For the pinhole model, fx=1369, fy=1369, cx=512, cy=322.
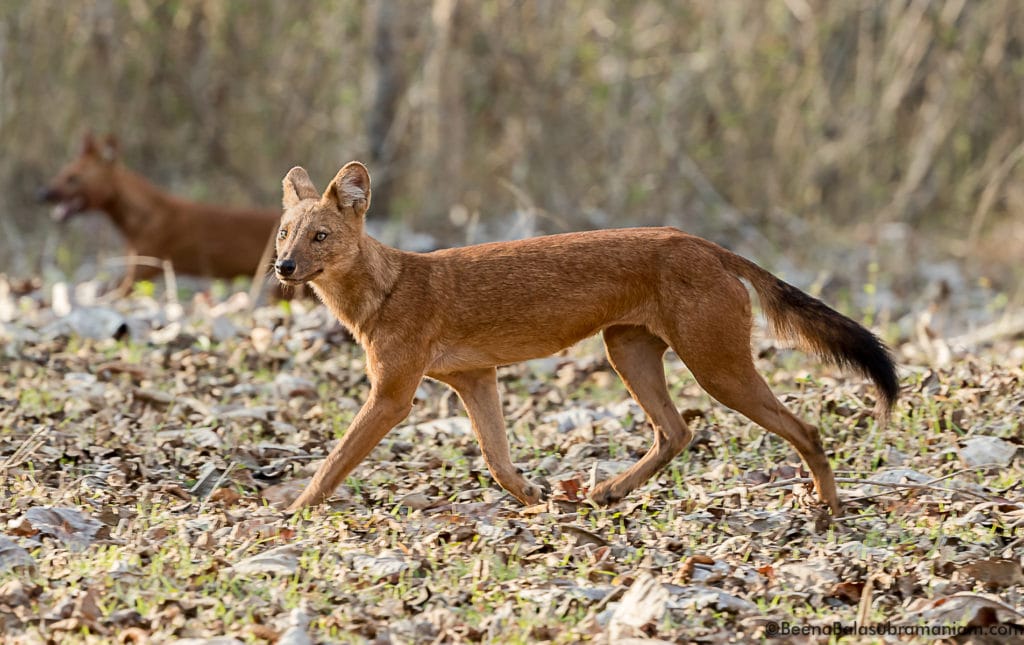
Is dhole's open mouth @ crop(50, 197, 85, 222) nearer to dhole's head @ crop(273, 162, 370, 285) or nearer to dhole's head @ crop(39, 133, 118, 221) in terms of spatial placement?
dhole's head @ crop(39, 133, 118, 221)

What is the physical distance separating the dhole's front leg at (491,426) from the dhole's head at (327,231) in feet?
2.18

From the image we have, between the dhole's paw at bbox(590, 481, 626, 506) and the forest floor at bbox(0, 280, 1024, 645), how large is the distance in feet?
0.20

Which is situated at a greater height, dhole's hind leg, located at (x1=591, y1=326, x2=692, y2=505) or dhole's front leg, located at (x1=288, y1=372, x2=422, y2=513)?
dhole's hind leg, located at (x1=591, y1=326, x2=692, y2=505)

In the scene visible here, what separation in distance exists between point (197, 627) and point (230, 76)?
1000cm

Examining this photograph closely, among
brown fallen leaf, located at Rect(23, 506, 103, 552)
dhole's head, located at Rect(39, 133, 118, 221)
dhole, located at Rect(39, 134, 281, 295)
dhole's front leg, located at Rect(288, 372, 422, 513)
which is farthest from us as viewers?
dhole's head, located at Rect(39, 133, 118, 221)

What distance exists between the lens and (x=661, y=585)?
3949 millimetres

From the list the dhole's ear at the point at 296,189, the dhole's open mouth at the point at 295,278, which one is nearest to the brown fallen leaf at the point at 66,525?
the dhole's open mouth at the point at 295,278

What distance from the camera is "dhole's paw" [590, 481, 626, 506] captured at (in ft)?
16.6

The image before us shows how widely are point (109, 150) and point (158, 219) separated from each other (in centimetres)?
81

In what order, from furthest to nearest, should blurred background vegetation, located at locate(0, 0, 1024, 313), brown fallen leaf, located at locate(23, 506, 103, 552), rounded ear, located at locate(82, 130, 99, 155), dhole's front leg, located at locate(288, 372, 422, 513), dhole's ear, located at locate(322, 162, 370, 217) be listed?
1. blurred background vegetation, located at locate(0, 0, 1024, 313)
2. rounded ear, located at locate(82, 130, 99, 155)
3. dhole's ear, located at locate(322, 162, 370, 217)
4. dhole's front leg, located at locate(288, 372, 422, 513)
5. brown fallen leaf, located at locate(23, 506, 103, 552)

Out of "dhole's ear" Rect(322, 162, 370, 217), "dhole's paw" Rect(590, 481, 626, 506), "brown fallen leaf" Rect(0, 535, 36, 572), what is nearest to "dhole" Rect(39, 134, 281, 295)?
"dhole's ear" Rect(322, 162, 370, 217)

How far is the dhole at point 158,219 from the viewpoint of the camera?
10727 millimetres

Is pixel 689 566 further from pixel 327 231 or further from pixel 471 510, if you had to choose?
pixel 327 231

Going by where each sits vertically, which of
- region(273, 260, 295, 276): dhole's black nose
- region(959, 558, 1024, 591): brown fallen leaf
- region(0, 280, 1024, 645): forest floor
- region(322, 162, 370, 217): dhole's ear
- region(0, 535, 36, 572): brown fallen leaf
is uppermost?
region(322, 162, 370, 217): dhole's ear
